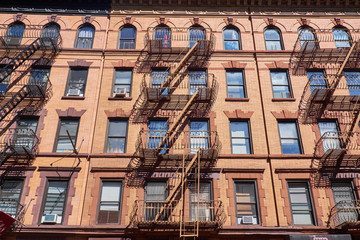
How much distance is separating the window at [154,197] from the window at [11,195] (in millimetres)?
5644

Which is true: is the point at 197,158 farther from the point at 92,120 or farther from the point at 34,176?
the point at 34,176

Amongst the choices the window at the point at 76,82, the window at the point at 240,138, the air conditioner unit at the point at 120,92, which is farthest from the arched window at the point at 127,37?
the window at the point at 240,138

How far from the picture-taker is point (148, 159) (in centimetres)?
1510

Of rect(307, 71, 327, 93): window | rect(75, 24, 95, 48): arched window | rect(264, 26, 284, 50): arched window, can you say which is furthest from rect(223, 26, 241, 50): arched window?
A: rect(75, 24, 95, 48): arched window

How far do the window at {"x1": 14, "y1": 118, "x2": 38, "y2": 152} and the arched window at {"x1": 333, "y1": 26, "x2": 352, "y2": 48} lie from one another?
17.9 meters

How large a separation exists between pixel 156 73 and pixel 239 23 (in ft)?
21.6

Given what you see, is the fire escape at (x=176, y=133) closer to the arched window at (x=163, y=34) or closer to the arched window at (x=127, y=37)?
the arched window at (x=163, y=34)

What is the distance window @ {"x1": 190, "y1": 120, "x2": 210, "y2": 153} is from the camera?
15.8 meters

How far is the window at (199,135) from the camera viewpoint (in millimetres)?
15827

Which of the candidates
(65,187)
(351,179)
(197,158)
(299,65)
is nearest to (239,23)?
(299,65)

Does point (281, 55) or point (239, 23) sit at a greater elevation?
point (239, 23)

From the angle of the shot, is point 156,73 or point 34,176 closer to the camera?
point 34,176

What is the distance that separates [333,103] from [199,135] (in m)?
7.29

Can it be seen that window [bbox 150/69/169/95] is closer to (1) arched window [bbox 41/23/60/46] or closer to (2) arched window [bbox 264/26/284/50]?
(1) arched window [bbox 41/23/60/46]
